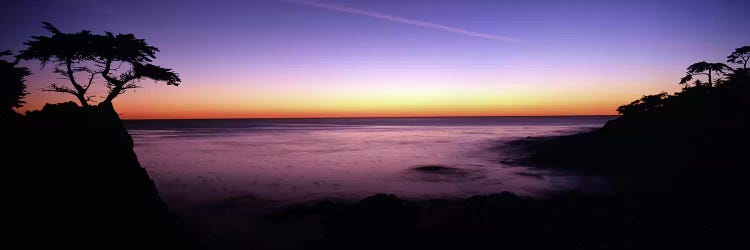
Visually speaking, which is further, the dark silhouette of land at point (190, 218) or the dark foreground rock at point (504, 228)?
the dark foreground rock at point (504, 228)

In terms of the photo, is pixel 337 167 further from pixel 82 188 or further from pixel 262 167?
pixel 82 188

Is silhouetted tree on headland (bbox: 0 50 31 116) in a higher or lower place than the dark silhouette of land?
higher

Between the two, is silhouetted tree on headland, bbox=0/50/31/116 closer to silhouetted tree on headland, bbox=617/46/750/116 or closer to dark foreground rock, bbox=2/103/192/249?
dark foreground rock, bbox=2/103/192/249

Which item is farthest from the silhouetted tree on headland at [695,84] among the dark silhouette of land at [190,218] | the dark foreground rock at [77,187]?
the dark foreground rock at [77,187]

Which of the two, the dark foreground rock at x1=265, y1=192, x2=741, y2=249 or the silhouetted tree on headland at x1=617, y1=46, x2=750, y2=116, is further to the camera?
the silhouetted tree on headland at x1=617, y1=46, x2=750, y2=116

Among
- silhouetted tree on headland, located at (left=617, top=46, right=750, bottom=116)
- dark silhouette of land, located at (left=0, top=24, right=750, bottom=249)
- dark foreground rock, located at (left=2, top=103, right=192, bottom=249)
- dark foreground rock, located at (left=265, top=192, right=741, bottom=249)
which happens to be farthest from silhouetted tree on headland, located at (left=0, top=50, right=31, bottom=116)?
silhouetted tree on headland, located at (left=617, top=46, right=750, bottom=116)

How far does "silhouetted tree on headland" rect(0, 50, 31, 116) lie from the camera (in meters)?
13.3

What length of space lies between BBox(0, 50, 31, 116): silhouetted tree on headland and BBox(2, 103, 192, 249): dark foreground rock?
382 inches

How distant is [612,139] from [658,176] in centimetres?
861

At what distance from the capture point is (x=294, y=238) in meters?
9.42


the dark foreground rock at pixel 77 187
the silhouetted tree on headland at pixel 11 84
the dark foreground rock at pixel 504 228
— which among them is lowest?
the dark foreground rock at pixel 504 228

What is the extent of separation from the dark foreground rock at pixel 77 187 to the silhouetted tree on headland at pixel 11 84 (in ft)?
31.8

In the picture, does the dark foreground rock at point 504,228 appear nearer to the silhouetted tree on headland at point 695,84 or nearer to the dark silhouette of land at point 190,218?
the dark silhouette of land at point 190,218

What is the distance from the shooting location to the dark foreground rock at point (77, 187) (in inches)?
208
